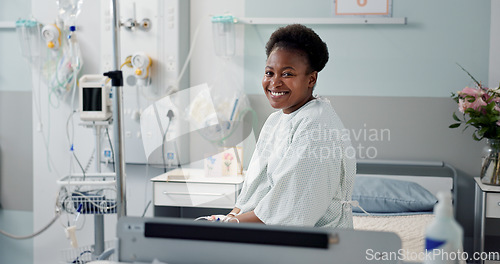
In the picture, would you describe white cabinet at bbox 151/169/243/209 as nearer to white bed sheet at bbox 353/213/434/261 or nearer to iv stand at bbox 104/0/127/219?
white bed sheet at bbox 353/213/434/261

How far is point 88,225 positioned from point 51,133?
0.70 m

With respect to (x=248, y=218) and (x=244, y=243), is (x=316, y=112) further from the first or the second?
(x=244, y=243)

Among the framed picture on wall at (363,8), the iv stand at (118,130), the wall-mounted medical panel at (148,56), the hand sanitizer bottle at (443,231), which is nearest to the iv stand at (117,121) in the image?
the iv stand at (118,130)

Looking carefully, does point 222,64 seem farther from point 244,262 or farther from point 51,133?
point 244,262

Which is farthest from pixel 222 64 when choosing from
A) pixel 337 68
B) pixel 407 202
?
pixel 407 202

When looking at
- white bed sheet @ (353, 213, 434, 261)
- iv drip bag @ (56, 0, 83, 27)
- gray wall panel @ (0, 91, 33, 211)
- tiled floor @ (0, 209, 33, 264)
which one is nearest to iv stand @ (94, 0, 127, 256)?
white bed sheet @ (353, 213, 434, 261)

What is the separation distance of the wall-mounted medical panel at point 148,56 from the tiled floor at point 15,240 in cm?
106

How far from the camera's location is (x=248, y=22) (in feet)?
10.7

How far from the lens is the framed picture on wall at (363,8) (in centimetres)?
318

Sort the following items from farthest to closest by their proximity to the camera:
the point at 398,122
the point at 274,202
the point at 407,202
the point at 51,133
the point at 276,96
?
1. the point at 51,133
2. the point at 398,122
3. the point at 407,202
4. the point at 276,96
5. the point at 274,202

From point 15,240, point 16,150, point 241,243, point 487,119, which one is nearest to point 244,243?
point 241,243

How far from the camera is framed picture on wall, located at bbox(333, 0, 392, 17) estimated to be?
3.18 metres

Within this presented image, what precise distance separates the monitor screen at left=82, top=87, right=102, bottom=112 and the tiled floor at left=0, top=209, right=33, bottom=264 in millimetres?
1274

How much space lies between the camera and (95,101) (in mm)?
2941
